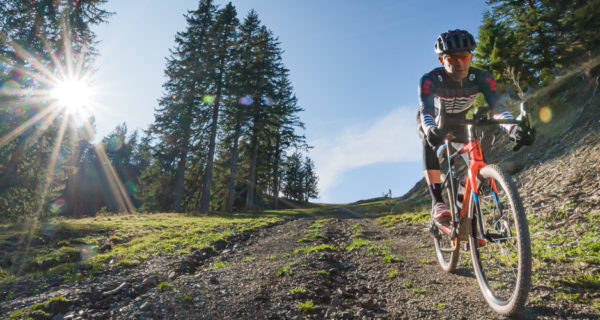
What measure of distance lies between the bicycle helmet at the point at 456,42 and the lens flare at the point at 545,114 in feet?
45.6

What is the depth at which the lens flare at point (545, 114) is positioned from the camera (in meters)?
13.5

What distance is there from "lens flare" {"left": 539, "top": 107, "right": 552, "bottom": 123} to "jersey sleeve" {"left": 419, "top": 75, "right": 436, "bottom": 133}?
14139 mm

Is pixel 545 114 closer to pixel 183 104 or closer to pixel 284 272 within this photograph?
pixel 284 272

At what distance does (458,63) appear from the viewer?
3.46 metres

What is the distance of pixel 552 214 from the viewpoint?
541 cm

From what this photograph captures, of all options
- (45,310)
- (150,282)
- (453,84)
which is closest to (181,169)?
(150,282)

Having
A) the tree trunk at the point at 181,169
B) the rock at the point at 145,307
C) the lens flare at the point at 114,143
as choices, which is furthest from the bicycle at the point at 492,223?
the lens flare at the point at 114,143

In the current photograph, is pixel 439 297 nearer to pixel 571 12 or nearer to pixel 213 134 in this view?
pixel 213 134

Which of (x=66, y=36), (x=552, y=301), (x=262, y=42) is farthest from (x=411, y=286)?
(x=262, y=42)

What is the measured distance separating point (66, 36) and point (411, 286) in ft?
63.4

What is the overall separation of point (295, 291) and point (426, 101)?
9.01 ft

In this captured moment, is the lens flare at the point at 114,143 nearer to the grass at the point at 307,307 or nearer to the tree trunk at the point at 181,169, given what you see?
the tree trunk at the point at 181,169

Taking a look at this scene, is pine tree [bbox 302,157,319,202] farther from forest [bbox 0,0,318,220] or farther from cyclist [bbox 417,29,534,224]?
cyclist [bbox 417,29,534,224]

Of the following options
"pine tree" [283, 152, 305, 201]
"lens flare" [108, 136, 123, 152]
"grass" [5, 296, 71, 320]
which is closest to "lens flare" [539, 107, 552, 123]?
"grass" [5, 296, 71, 320]
